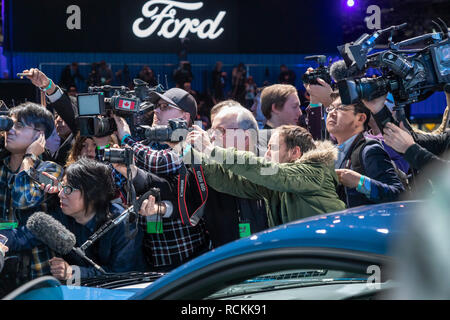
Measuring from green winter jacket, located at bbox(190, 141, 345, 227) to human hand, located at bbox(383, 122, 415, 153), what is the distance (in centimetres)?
28

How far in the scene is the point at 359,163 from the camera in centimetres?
323

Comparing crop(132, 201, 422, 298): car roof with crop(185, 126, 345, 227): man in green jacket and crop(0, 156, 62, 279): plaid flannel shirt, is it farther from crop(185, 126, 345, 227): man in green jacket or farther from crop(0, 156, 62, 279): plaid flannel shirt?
crop(0, 156, 62, 279): plaid flannel shirt

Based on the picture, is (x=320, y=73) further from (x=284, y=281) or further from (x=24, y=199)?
(x=284, y=281)

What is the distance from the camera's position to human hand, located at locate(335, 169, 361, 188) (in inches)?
118

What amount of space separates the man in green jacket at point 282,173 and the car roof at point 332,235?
1.34m

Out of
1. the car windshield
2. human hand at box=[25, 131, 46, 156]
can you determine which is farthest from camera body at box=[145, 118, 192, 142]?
the car windshield

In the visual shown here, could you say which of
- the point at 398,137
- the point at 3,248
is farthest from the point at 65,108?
the point at 398,137

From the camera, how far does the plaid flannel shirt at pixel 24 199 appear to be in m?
3.00

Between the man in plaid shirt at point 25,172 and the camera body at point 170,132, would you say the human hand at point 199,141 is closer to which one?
the camera body at point 170,132

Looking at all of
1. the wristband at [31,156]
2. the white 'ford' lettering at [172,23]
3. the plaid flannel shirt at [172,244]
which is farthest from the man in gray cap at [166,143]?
the white 'ford' lettering at [172,23]

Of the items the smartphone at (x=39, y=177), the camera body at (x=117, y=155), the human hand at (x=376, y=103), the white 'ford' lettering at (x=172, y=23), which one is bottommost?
the smartphone at (x=39, y=177)

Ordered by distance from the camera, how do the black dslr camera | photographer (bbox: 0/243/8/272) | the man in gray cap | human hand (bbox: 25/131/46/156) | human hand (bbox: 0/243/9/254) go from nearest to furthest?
photographer (bbox: 0/243/8/272) < human hand (bbox: 0/243/9/254) < the man in gray cap < human hand (bbox: 25/131/46/156) < the black dslr camera

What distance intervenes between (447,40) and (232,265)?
79.6 inches

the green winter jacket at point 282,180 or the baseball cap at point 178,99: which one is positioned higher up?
the baseball cap at point 178,99
